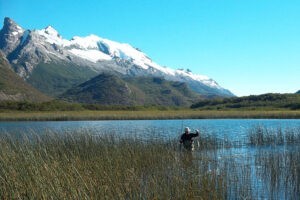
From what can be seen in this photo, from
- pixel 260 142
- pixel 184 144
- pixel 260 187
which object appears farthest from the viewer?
pixel 260 142

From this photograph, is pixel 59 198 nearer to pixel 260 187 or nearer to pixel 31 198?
pixel 31 198

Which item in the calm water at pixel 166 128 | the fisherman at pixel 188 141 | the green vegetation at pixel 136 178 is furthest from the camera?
the calm water at pixel 166 128

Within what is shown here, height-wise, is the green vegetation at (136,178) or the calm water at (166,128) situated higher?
the calm water at (166,128)

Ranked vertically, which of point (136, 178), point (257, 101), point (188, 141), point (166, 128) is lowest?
point (136, 178)

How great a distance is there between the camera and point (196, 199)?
10.4 meters

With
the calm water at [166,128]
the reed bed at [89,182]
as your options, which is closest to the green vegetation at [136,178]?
the reed bed at [89,182]

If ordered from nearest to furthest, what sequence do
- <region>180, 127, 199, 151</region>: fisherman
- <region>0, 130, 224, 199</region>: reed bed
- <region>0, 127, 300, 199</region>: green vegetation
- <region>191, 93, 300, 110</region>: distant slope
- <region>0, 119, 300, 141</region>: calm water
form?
<region>0, 130, 224, 199</region>: reed bed < <region>0, 127, 300, 199</region>: green vegetation < <region>180, 127, 199, 151</region>: fisherman < <region>0, 119, 300, 141</region>: calm water < <region>191, 93, 300, 110</region>: distant slope

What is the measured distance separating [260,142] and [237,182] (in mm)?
12857

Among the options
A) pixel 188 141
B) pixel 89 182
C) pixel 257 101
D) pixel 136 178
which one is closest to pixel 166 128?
pixel 188 141

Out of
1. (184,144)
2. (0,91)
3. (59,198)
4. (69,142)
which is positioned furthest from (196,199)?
(0,91)

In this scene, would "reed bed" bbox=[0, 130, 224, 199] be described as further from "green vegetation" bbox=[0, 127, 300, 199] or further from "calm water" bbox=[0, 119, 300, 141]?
"calm water" bbox=[0, 119, 300, 141]

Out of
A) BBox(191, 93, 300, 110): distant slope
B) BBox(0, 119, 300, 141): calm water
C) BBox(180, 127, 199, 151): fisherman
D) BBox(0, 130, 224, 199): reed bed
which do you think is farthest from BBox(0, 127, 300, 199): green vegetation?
BBox(191, 93, 300, 110): distant slope

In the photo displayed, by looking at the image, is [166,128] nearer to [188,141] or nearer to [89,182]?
[188,141]

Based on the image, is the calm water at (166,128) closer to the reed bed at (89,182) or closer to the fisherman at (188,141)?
the fisherman at (188,141)
